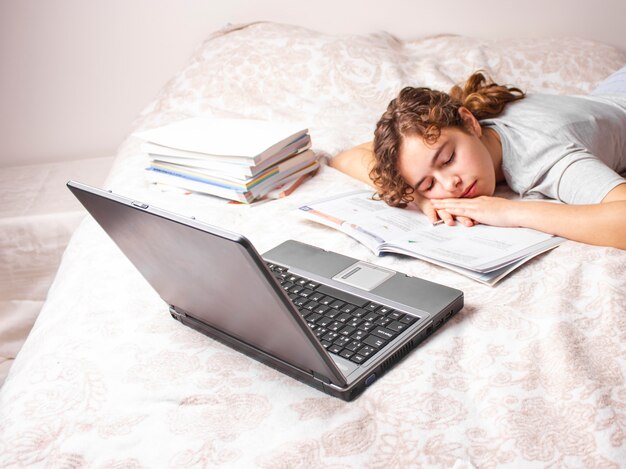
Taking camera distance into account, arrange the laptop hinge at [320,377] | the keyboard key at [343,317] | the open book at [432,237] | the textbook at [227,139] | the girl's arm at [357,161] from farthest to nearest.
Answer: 1. the girl's arm at [357,161]
2. the textbook at [227,139]
3. the open book at [432,237]
4. the keyboard key at [343,317]
5. the laptop hinge at [320,377]

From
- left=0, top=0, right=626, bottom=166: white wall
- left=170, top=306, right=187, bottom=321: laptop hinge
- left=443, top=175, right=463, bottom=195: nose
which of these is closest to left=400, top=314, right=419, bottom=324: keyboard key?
left=170, top=306, right=187, bottom=321: laptop hinge

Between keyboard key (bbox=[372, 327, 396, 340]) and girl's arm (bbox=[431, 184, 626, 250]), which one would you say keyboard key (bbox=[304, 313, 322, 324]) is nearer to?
keyboard key (bbox=[372, 327, 396, 340])

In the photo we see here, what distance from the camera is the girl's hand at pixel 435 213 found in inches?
47.7

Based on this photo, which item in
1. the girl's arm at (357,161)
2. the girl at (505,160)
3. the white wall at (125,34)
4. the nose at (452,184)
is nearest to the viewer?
the girl at (505,160)

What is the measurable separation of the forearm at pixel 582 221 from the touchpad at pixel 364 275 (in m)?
0.31

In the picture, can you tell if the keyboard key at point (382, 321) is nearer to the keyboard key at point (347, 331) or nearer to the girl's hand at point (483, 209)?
the keyboard key at point (347, 331)

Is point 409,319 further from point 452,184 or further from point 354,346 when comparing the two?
point 452,184

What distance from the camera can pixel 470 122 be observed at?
4.61 ft

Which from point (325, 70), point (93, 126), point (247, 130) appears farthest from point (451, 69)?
point (93, 126)

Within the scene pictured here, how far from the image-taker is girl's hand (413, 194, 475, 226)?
1212 millimetres

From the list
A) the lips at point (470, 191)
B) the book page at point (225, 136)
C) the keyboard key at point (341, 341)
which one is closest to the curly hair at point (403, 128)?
the lips at point (470, 191)

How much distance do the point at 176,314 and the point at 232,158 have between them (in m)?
0.53

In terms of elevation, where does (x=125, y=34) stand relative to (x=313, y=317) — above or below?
above

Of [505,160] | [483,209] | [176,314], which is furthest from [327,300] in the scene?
[505,160]
